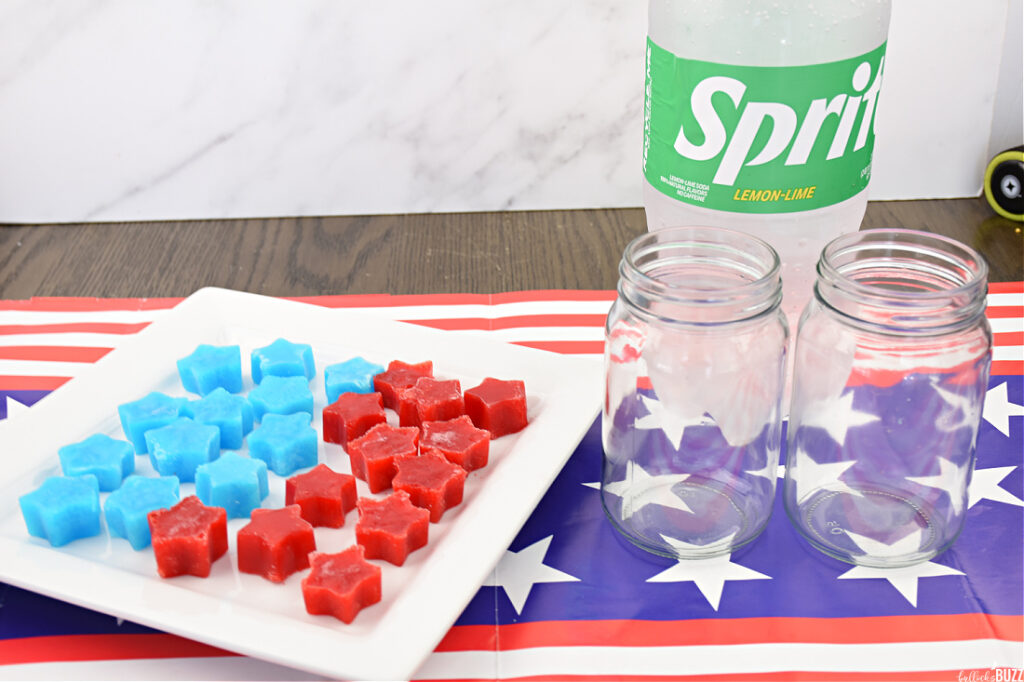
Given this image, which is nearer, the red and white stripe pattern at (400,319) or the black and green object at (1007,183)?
the red and white stripe pattern at (400,319)

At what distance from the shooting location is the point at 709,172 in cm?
80

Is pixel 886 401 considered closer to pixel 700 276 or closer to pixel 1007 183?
pixel 700 276

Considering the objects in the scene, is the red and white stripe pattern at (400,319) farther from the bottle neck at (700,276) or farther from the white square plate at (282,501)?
the bottle neck at (700,276)

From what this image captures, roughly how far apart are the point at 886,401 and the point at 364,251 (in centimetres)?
76

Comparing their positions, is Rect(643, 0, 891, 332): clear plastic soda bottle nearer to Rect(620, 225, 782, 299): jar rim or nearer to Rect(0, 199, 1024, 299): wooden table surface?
Rect(620, 225, 782, 299): jar rim

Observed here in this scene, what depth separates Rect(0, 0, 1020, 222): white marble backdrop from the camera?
4.42ft

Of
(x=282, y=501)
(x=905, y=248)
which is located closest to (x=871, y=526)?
(x=905, y=248)

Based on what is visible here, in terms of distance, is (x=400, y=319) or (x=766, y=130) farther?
(x=400, y=319)

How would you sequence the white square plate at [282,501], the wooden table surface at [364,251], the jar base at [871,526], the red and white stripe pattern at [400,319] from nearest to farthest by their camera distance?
the white square plate at [282,501] < the jar base at [871,526] < the red and white stripe pattern at [400,319] < the wooden table surface at [364,251]

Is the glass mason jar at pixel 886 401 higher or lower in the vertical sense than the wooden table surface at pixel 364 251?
higher

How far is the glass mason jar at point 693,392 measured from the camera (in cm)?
71

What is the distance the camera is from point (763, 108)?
757 millimetres

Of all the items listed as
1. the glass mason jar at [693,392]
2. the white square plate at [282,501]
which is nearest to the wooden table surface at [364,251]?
the white square plate at [282,501]

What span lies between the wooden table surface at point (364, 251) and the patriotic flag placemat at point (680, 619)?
0.48m
